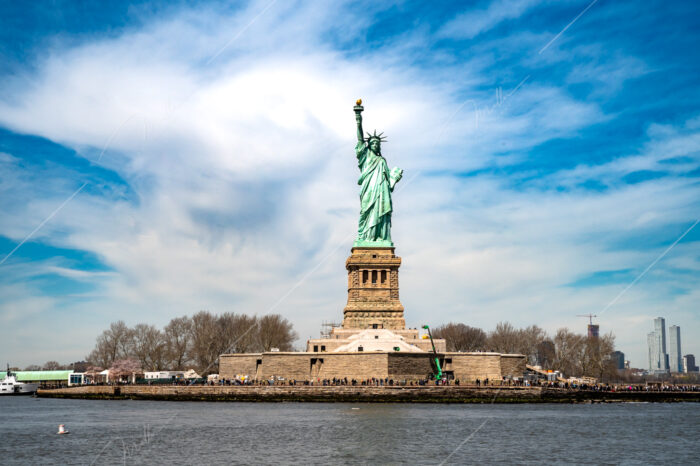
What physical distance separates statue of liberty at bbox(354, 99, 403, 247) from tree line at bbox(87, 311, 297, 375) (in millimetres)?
23990

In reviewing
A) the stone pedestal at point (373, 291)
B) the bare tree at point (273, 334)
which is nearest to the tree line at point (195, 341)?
the bare tree at point (273, 334)

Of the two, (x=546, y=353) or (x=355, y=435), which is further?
(x=546, y=353)

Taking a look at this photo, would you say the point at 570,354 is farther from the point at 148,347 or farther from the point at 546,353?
the point at 148,347

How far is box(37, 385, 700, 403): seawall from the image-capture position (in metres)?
58.1

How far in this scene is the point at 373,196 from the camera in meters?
75.9

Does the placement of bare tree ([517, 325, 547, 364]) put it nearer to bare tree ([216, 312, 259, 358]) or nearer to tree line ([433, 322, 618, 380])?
tree line ([433, 322, 618, 380])

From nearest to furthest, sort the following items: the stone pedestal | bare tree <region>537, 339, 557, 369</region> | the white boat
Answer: the stone pedestal, the white boat, bare tree <region>537, 339, 557, 369</region>

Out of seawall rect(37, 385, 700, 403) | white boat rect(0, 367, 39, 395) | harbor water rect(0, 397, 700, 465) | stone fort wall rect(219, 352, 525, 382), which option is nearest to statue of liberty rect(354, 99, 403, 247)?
stone fort wall rect(219, 352, 525, 382)

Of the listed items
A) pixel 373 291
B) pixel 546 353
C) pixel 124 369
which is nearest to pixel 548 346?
pixel 546 353

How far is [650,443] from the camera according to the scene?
36.0 metres

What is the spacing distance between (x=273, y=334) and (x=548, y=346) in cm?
3723

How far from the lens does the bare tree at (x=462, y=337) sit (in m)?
102

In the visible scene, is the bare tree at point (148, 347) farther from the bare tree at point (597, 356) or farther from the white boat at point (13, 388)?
the bare tree at point (597, 356)

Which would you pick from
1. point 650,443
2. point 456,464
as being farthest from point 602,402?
point 456,464
